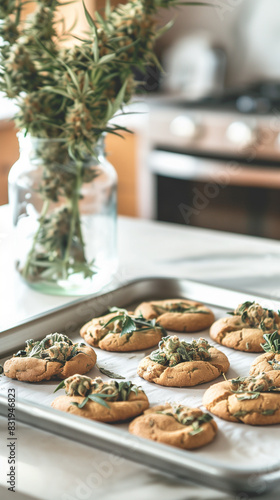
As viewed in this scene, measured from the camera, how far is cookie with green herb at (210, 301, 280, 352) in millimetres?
1005

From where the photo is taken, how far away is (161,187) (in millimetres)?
2906

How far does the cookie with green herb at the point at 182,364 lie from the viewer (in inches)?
34.8

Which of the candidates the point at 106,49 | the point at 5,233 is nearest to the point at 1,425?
the point at 106,49

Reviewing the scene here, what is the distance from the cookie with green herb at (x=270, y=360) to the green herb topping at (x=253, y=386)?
2 cm

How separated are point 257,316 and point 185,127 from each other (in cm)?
179

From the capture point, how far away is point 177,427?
74cm

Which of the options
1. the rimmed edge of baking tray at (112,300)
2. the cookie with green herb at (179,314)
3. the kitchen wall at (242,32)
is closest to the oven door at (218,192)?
the kitchen wall at (242,32)

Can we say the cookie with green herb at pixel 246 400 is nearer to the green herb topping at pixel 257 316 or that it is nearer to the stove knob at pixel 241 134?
the green herb topping at pixel 257 316

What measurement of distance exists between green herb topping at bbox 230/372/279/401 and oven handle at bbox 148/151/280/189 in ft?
6.01

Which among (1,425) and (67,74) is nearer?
(1,425)

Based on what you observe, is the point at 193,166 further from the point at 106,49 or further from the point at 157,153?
the point at 106,49

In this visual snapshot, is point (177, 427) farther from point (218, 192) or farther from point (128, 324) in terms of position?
point (218, 192)

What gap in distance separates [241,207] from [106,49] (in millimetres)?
1716

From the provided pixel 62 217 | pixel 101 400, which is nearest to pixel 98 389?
pixel 101 400
